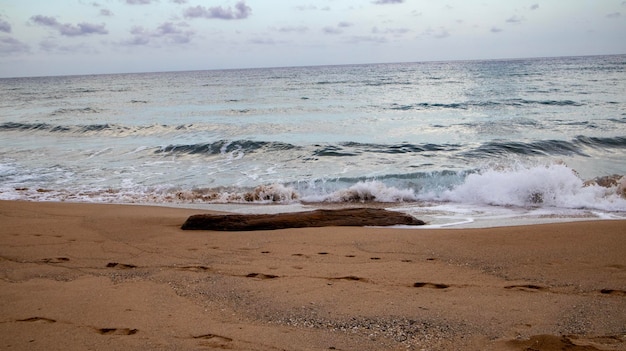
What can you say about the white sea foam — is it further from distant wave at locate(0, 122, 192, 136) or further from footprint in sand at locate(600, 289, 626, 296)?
distant wave at locate(0, 122, 192, 136)

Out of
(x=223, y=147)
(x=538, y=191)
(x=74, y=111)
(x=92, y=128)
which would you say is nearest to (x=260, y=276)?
(x=538, y=191)

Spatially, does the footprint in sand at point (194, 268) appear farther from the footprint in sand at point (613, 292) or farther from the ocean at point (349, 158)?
the ocean at point (349, 158)

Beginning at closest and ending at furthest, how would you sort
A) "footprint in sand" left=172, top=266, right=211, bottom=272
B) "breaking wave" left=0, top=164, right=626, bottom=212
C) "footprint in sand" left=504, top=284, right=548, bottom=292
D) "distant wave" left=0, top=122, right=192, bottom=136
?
"footprint in sand" left=504, top=284, right=548, bottom=292 < "footprint in sand" left=172, top=266, right=211, bottom=272 < "breaking wave" left=0, top=164, right=626, bottom=212 < "distant wave" left=0, top=122, right=192, bottom=136

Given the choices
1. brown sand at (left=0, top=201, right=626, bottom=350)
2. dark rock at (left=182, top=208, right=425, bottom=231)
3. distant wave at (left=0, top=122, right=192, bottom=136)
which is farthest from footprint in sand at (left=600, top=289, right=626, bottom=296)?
distant wave at (left=0, top=122, right=192, bottom=136)

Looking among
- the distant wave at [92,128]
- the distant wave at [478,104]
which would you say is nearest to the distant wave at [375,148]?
the distant wave at [92,128]

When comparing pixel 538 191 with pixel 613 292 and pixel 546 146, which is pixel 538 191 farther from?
pixel 546 146

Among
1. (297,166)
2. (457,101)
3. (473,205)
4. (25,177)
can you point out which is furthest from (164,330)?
(457,101)

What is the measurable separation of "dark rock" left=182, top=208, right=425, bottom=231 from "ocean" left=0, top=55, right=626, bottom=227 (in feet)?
3.19

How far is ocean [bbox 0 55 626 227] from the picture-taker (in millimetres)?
9852

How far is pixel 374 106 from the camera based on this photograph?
29.7m

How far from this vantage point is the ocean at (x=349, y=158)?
32.3 feet

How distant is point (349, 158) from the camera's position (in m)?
15.3

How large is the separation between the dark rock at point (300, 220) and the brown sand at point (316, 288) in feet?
1.01

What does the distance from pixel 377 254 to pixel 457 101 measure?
27828 mm
